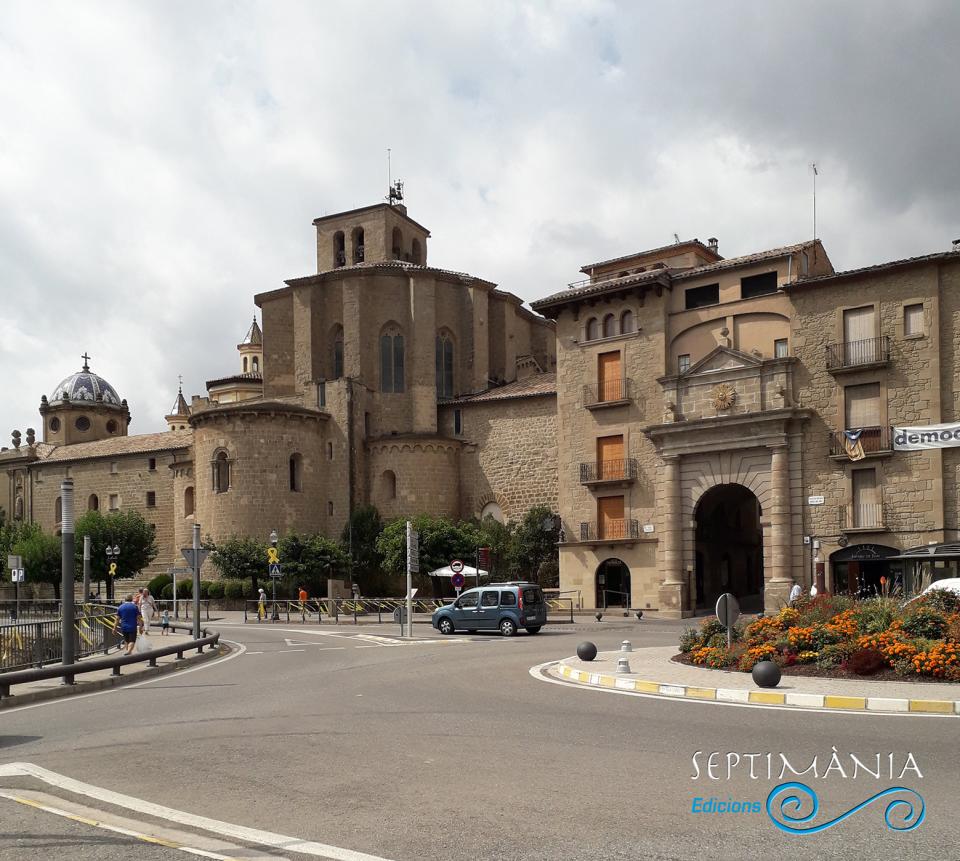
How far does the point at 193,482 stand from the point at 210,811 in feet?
187

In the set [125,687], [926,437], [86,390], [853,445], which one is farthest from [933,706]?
[86,390]

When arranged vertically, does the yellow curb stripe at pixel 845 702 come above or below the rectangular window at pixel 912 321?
below

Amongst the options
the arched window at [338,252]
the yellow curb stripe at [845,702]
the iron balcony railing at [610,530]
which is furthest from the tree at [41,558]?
the yellow curb stripe at [845,702]

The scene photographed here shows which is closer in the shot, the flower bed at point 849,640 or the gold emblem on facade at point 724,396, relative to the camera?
the flower bed at point 849,640

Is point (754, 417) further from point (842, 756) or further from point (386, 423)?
point (842, 756)

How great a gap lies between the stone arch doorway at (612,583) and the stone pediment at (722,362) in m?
8.49

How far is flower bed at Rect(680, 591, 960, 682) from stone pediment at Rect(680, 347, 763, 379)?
2163 centimetres

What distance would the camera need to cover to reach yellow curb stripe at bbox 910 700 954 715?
39.9 ft

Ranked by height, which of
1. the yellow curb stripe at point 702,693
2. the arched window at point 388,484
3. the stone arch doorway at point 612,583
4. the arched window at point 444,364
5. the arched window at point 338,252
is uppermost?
the arched window at point 338,252

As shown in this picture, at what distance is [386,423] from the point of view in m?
57.5

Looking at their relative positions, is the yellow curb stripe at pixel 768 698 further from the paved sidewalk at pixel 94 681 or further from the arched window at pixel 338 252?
the arched window at pixel 338 252

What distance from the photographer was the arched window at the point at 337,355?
60000mm

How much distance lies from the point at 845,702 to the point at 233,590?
141ft

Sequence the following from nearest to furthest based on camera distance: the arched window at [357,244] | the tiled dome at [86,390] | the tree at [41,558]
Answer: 1. the tree at [41,558]
2. the arched window at [357,244]
3. the tiled dome at [86,390]
